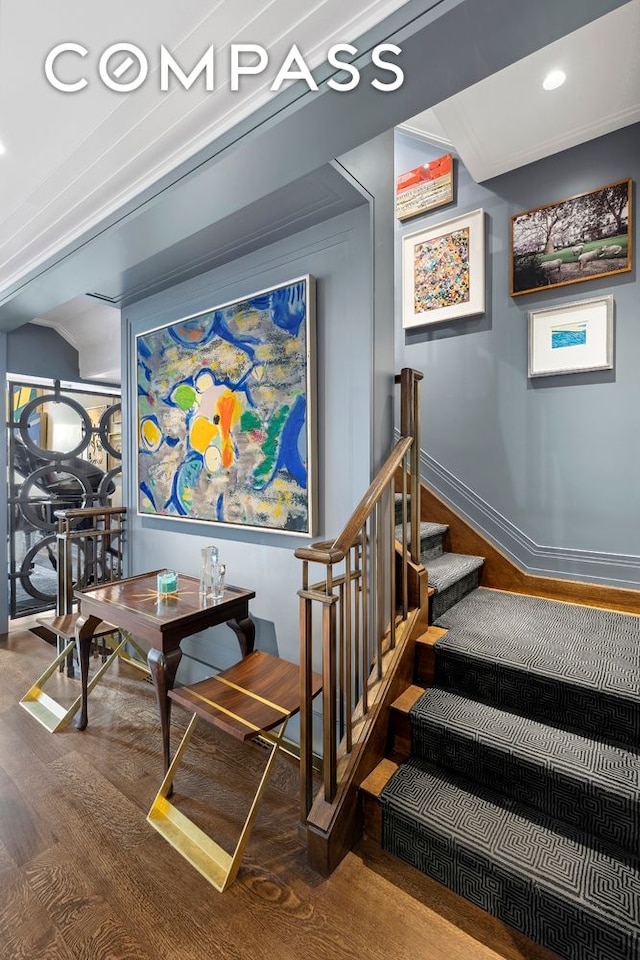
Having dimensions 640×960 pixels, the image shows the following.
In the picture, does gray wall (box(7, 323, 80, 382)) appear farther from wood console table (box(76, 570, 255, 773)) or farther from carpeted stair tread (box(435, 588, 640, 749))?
carpeted stair tread (box(435, 588, 640, 749))

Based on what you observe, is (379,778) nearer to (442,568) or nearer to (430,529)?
(442,568)

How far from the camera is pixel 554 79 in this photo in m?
2.36

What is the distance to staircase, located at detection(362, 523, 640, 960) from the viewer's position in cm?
132

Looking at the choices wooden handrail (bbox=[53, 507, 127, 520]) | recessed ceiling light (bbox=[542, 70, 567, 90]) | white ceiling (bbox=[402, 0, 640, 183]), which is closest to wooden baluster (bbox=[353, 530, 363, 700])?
wooden handrail (bbox=[53, 507, 127, 520])

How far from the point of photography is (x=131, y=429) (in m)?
3.39

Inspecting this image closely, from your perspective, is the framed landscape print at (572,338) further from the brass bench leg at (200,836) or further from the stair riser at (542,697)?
the brass bench leg at (200,836)

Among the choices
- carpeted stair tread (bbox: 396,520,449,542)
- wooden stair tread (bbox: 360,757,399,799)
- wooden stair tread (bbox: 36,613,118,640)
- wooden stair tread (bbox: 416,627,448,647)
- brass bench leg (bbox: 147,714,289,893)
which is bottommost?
brass bench leg (bbox: 147,714,289,893)

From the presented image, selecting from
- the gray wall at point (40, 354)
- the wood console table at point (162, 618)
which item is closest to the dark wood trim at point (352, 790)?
the wood console table at point (162, 618)

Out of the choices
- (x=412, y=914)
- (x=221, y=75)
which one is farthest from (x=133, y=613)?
(x=221, y=75)

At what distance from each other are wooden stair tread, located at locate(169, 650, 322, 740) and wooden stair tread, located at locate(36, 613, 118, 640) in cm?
90

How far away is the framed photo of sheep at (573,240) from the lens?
8.25 ft

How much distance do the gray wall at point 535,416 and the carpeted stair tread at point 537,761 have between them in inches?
49.6

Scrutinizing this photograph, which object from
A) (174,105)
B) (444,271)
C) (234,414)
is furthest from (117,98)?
(444,271)

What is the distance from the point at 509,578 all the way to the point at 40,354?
15.1 feet
